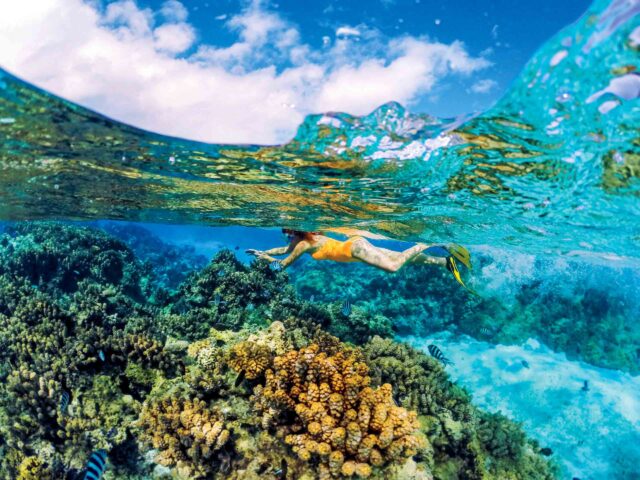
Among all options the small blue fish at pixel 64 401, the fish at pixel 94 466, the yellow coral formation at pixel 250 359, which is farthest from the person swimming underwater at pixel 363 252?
the fish at pixel 94 466

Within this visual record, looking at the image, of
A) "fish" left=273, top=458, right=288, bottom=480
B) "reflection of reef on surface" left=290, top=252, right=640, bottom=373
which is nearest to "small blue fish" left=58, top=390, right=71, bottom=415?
"fish" left=273, top=458, right=288, bottom=480

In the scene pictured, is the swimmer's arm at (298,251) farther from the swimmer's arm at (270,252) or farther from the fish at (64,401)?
the fish at (64,401)

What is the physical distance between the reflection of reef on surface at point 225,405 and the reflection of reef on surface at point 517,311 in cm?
1017

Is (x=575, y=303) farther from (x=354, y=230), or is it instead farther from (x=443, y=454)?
(x=443, y=454)

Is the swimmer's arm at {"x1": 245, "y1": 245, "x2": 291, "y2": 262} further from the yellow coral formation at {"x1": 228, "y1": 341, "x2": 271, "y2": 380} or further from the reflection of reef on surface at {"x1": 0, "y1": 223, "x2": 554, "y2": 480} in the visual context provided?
the yellow coral formation at {"x1": 228, "y1": 341, "x2": 271, "y2": 380}

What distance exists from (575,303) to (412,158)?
16508 mm

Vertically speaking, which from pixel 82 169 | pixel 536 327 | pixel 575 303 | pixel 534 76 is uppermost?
pixel 534 76

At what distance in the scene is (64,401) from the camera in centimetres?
605

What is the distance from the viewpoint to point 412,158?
30.0ft

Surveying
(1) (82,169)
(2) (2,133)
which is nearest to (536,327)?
(1) (82,169)

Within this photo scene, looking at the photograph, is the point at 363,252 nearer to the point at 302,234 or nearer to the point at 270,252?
the point at 302,234

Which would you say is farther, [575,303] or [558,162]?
[575,303]

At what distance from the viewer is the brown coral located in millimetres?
5238

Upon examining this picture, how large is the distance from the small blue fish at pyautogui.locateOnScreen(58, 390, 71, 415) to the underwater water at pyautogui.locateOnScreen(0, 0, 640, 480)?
11 cm
